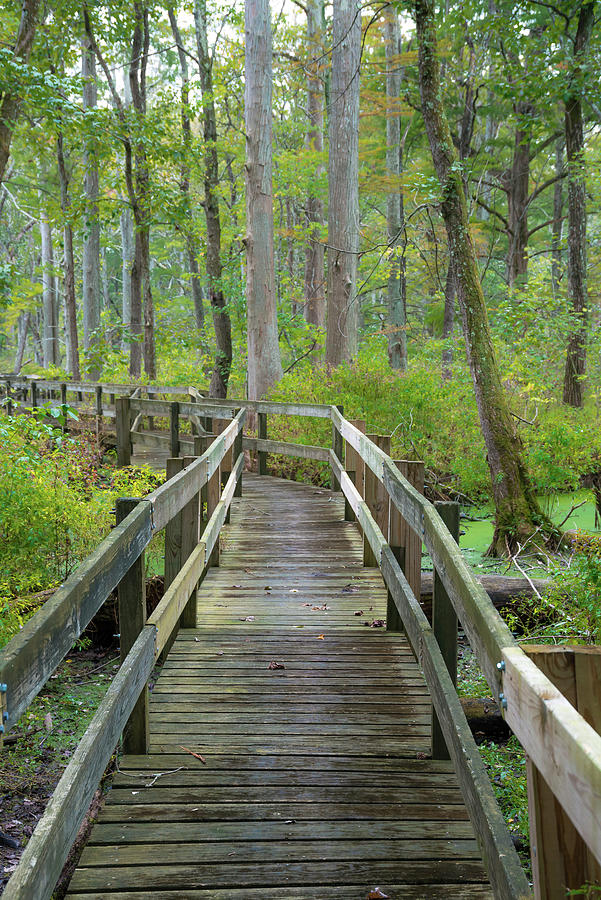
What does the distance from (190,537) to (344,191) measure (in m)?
11.5

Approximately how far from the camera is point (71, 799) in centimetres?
198

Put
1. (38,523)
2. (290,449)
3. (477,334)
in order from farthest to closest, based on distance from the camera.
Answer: (290,449)
(477,334)
(38,523)

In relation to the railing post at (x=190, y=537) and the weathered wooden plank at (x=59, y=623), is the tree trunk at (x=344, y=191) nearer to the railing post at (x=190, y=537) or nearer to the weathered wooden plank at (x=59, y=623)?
the railing post at (x=190, y=537)

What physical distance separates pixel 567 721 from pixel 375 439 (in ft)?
18.2

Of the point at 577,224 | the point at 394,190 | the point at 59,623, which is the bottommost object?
the point at 59,623

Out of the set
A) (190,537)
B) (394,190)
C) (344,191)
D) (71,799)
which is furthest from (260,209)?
(71,799)

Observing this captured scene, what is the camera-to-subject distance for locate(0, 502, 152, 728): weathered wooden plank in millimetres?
1683

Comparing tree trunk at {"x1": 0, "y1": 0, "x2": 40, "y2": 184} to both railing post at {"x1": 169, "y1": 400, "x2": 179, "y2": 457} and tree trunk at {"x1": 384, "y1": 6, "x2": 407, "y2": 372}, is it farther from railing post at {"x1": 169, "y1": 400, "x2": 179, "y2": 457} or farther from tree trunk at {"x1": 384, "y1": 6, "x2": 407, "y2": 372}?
tree trunk at {"x1": 384, "y1": 6, "x2": 407, "y2": 372}

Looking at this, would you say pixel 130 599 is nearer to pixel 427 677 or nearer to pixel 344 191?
pixel 427 677

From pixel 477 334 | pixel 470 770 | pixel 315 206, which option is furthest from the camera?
pixel 315 206

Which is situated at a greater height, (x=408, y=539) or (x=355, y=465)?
(x=355, y=465)

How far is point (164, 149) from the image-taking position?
54.3 feet

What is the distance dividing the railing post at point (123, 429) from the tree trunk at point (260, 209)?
2.84 m

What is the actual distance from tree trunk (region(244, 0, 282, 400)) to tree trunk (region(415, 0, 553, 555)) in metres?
5.69
